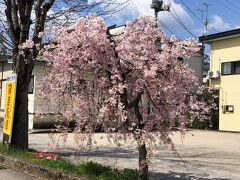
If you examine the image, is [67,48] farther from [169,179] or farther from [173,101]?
[169,179]

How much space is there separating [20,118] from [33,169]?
3.25 m

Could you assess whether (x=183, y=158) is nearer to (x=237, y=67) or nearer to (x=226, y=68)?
(x=237, y=67)

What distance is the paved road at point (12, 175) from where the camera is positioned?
9847 mm

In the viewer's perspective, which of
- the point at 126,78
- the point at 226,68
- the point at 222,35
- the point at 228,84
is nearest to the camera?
the point at 126,78

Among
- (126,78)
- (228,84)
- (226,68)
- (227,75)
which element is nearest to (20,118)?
(126,78)

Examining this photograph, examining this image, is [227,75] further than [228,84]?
Yes

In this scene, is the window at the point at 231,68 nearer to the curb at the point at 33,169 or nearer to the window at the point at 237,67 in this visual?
the window at the point at 237,67

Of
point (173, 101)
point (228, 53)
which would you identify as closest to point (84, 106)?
point (173, 101)

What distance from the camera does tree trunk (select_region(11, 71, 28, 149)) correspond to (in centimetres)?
1312

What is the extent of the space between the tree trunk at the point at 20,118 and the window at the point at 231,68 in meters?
17.5

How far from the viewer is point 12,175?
10.2 m

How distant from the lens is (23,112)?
13.2m

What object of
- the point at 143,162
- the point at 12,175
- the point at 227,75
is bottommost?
the point at 12,175

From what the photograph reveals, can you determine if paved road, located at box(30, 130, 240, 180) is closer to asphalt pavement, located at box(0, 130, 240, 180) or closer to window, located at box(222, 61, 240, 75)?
asphalt pavement, located at box(0, 130, 240, 180)
